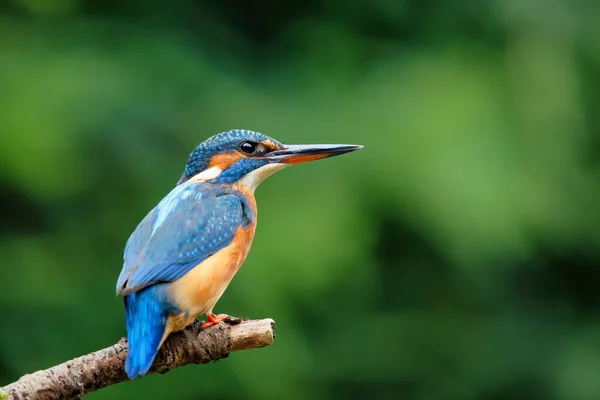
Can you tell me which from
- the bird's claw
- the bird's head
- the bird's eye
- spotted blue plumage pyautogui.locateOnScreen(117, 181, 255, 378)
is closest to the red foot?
the bird's claw

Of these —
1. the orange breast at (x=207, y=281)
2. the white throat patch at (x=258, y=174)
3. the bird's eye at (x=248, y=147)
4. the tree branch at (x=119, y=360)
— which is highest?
the bird's eye at (x=248, y=147)

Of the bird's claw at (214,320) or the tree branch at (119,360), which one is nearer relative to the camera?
the tree branch at (119,360)

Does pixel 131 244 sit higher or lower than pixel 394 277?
higher

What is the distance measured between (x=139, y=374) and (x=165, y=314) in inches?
11.0

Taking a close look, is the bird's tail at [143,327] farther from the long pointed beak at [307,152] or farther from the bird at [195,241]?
the long pointed beak at [307,152]

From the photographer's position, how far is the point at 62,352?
5.59m

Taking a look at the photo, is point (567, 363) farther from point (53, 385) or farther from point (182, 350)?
point (53, 385)

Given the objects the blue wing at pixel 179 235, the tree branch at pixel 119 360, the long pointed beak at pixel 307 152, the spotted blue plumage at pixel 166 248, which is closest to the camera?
the tree branch at pixel 119 360

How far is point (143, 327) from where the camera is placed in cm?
260

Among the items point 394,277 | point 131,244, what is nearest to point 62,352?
point 394,277

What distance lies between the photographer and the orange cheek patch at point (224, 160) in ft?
10.8

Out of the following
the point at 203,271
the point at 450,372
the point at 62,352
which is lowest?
the point at 450,372

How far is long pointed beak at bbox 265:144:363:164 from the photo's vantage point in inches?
128

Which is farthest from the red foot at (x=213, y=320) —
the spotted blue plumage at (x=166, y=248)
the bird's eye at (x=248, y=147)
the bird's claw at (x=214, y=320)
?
the bird's eye at (x=248, y=147)
